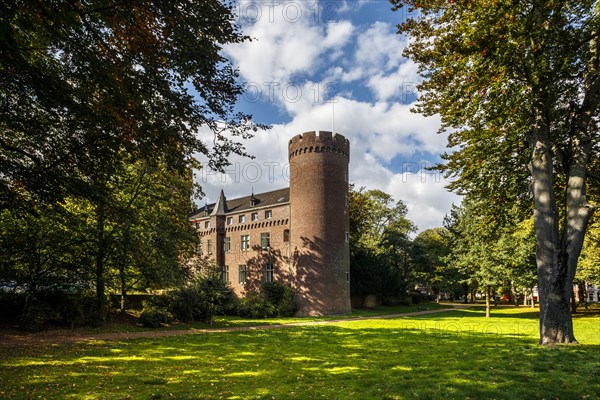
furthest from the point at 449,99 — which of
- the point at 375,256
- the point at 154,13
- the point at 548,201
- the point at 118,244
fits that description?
the point at 375,256

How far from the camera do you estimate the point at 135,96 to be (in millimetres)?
7848

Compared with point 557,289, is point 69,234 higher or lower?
higher

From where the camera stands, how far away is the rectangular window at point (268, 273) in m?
38.0

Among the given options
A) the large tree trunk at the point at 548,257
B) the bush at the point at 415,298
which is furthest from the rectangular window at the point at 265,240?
the large tree trunk at the point at 548,257

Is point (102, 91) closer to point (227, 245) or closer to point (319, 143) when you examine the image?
A: point (319, 143)

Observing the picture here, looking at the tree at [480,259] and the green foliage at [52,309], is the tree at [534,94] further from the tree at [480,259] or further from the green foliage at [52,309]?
the green foliage at [52,309]

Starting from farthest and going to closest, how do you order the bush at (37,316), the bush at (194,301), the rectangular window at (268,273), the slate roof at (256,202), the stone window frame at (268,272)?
the slate roof at (256,202) → the rectangular window at (268,273) → the stone window frame at (268,272) → the bush at (194,301) → the bush at (37,316)

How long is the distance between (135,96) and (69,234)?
12390 mm

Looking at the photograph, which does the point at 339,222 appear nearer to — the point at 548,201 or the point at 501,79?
the point at 548,201

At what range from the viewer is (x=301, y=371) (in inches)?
399

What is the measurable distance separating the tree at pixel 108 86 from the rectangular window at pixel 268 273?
29.1 m

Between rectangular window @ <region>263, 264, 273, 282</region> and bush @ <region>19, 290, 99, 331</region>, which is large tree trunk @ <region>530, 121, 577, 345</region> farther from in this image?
rectangular window @ <region>263, 264, 273, 282</region>

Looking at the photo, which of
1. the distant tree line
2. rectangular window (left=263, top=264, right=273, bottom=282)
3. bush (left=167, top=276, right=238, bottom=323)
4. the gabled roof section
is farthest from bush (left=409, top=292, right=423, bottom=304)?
the distant tree line

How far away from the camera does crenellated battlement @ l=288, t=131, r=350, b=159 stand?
1326 inches
